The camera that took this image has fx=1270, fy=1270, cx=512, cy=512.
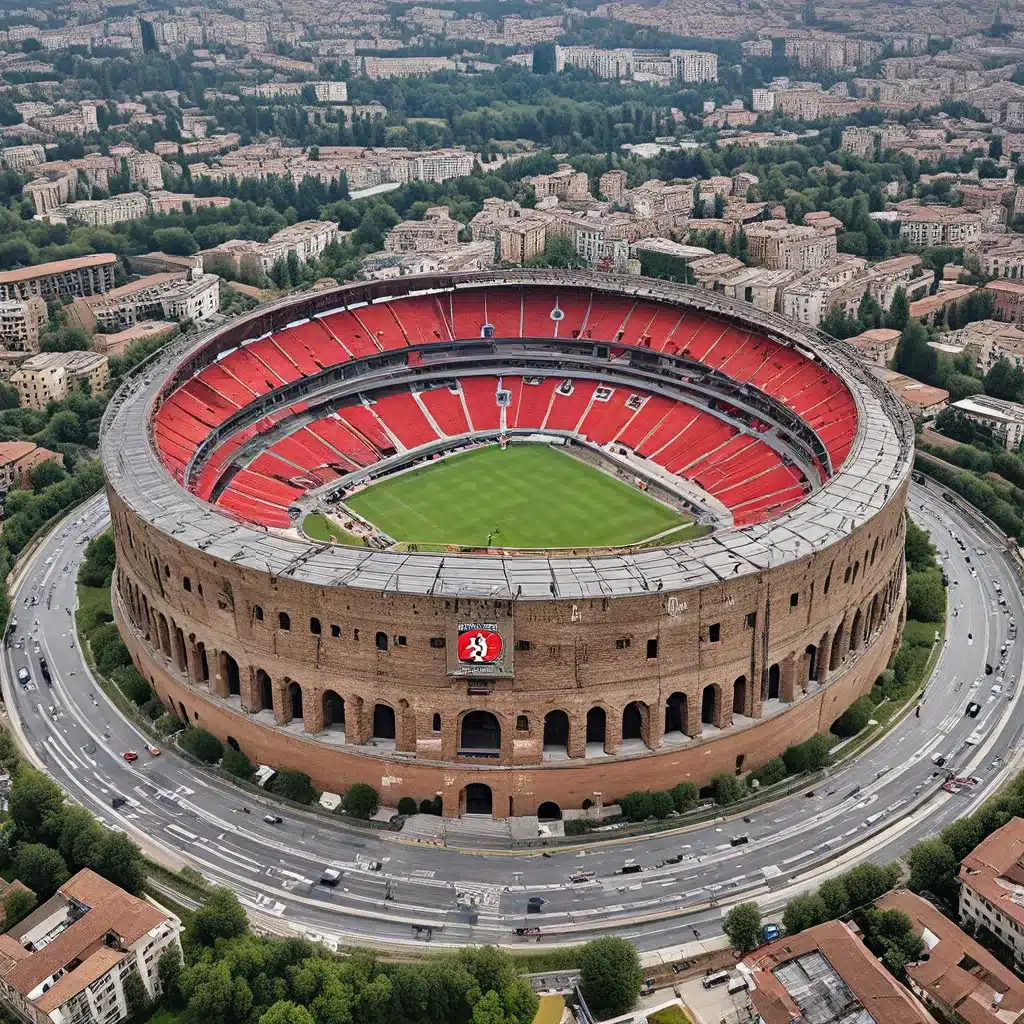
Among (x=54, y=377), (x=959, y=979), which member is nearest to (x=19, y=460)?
(x=54, y=377)

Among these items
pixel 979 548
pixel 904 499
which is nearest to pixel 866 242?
pixel 979 548

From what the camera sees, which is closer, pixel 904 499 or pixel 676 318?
pixel 904 499

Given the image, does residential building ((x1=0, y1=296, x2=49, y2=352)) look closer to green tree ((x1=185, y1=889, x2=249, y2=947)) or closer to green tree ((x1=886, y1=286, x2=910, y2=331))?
green tree ((x1=886, y1=286, x2=910, y2=331))

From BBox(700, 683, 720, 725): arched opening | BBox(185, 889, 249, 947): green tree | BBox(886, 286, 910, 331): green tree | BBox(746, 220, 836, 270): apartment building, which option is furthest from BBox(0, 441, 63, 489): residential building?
BBox(746, 220, 836, 270): apartment building

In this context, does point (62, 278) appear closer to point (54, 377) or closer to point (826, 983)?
point (54, 377)

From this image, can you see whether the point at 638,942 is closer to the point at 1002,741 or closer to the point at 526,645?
the point at 526,645

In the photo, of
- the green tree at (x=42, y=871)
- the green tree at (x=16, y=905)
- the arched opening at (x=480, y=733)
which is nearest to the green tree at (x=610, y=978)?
the arched opening at (x=480, y=733)

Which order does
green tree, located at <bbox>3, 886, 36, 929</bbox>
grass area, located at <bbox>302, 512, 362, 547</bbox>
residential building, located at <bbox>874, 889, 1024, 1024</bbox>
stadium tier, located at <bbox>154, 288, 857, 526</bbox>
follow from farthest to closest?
stadium tier, located at <bbox>154, 288, 857, 526</bbox>, grass area, located at <bbox>302, 512, 362, 547</bbox>, green tree, located at <bbox>3, 886, 36, 929</bbox>, residential building, located at <bbox>874, 889, 1024, 1024</bbox>
